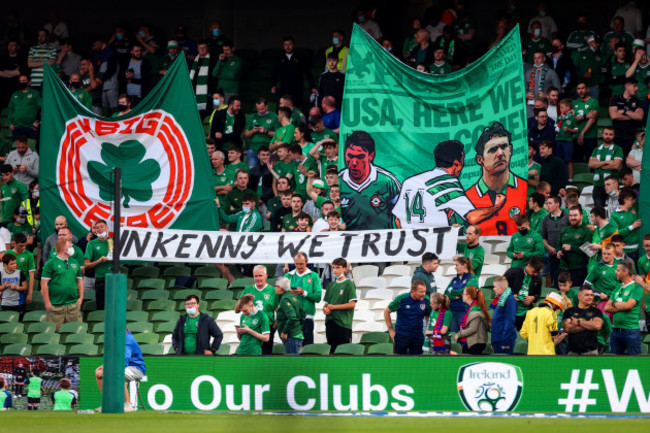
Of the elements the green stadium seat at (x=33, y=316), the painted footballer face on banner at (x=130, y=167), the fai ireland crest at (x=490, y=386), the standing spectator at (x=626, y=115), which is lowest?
the fai ireland crest at (x=490, y=386)

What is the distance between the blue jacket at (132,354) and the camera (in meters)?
15.3

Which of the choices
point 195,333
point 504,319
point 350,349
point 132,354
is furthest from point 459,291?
point 132,354

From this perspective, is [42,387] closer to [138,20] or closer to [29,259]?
[29,259]

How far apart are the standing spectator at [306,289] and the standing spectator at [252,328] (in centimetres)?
67

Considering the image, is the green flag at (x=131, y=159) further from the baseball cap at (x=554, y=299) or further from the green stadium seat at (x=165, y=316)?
the baseball cap at (x=554, y=299)

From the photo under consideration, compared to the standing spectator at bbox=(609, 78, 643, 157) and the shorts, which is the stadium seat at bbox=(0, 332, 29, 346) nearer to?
the shorts

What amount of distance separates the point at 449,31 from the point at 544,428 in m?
11.8

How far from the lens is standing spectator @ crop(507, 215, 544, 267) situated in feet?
57.7

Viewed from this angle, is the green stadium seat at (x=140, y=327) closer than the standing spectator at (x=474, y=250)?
No

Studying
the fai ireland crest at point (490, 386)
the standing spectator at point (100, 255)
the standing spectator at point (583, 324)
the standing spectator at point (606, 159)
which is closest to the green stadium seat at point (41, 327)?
the standing spectator at point (100, 255)

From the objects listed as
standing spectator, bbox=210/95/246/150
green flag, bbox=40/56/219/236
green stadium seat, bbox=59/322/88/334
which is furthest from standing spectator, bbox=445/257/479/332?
standing spectator, bbox=210/95/246/150

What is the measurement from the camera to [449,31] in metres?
23.1

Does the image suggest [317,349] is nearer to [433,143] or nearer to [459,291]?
[459,291]

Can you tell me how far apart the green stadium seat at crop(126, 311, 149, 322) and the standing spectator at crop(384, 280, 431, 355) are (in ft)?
15.2
